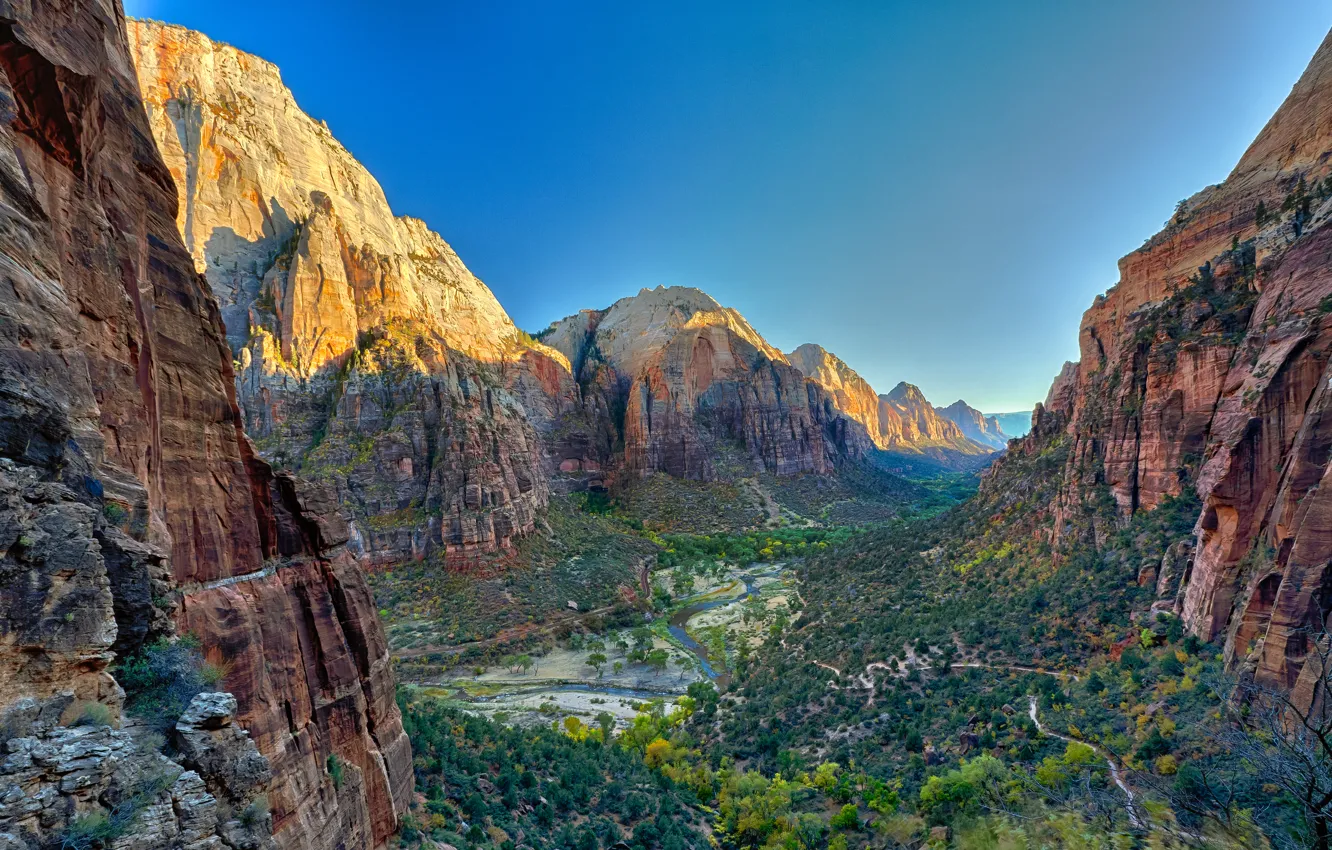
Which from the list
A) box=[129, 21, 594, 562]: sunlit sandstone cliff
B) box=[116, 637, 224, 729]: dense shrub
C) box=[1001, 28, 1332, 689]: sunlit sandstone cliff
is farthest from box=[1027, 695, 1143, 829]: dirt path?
box=[129, 21, 594, 562]: sunlit sandstone cliff

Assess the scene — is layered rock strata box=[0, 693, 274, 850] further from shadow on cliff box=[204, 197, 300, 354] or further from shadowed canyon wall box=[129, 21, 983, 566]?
shadow on cliff box=[204, 197, 300, 354]

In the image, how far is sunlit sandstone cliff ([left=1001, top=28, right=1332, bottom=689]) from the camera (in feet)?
49.3

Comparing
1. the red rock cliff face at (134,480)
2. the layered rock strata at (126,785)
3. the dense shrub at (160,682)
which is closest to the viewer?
the layered rock strata at (126,785)

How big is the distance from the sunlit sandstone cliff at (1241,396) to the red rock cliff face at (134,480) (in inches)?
970

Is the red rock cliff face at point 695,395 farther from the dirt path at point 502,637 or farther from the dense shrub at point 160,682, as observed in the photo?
the dense shrub at point 160,682

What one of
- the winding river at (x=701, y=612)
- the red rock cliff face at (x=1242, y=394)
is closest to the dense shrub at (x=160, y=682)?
the red rock cliff face at (x=1242, y=394)

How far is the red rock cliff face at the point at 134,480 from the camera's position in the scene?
575 cm

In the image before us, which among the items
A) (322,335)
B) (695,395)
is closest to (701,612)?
(322,335)

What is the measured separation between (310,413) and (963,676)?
206 ft

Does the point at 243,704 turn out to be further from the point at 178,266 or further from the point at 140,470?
the point at 178,266

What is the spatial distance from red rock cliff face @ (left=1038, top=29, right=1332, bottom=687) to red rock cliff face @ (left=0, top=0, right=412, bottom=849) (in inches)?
989

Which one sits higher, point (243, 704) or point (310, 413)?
point (310, 413)

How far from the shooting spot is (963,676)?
82.5 feet

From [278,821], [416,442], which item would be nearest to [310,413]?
[416,442]
